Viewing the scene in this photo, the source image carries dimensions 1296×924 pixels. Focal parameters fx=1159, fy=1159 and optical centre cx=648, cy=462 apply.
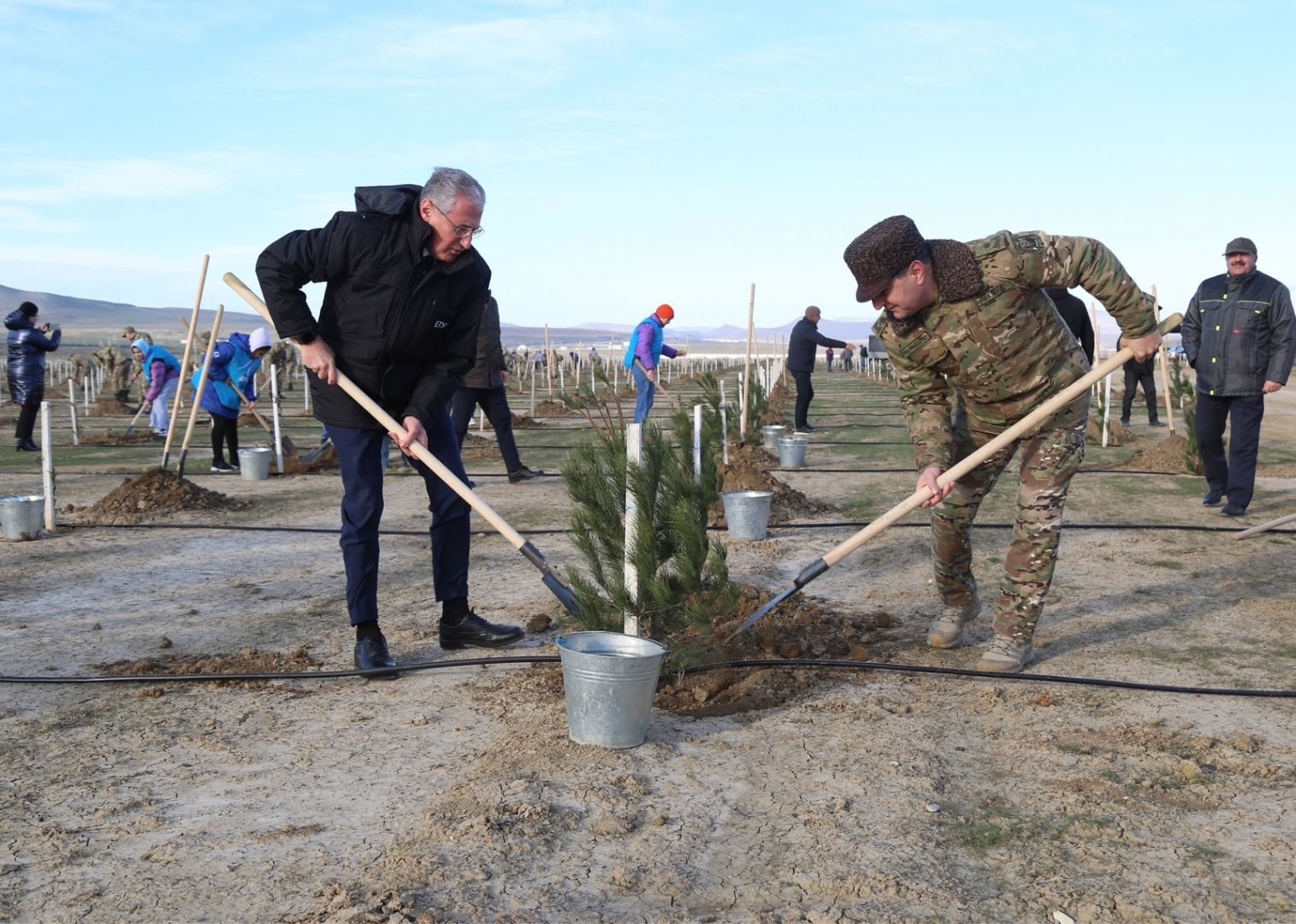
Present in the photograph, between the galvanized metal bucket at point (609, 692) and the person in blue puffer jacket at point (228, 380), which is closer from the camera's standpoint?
the galvanized metal bucket at point (609, 692)

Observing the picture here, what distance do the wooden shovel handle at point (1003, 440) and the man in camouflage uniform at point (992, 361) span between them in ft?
0.17

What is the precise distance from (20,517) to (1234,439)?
307 inches

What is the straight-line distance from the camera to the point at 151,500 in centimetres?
832


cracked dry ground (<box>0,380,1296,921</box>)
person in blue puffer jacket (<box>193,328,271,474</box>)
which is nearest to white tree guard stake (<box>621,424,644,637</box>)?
cracked dry ground (<box>0,380,1296,921</box>)

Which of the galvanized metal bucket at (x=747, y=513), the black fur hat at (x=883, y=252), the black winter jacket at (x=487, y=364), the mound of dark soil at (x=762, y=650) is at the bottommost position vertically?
the mound of dark soil at (x=762, y=650)

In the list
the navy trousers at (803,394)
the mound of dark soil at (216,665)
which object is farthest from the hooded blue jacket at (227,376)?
the navy trousers at (803,394)

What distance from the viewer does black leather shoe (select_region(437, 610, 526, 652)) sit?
15.4ft

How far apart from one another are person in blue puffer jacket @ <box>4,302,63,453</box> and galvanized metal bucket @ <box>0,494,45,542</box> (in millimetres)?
6503

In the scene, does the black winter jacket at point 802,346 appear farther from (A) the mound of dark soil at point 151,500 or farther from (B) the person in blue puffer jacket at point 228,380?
(A) the mound of dark soil at point 151,500

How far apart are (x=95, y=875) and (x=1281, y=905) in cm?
267

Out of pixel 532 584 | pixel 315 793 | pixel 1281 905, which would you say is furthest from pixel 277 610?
pixel 1281 905

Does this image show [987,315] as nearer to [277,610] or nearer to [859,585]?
[859,585]

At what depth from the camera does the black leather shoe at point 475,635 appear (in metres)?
4.68

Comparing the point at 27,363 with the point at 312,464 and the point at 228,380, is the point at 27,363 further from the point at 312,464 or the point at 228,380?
the point at 312,464
